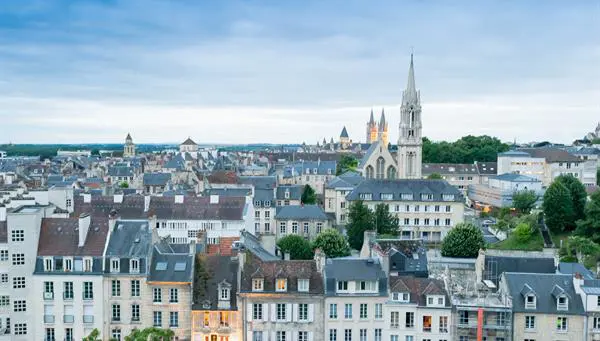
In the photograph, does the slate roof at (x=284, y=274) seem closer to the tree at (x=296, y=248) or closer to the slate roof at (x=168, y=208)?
the tree at (x=296, y=248)

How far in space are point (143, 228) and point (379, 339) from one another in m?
20.4

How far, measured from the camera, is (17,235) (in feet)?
153

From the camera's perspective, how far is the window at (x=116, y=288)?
46.6m

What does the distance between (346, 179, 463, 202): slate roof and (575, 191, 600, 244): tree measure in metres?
21.8

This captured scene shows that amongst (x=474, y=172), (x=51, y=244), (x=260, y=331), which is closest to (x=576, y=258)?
(x=260, y=331)

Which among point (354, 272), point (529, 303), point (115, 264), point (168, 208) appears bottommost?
point (529, 303)

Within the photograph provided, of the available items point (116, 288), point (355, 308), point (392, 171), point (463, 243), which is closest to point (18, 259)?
point (116, 288)

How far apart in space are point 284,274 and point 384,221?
42467mm

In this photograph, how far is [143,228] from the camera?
49.5m

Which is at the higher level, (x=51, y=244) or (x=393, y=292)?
(x=51, y=244)

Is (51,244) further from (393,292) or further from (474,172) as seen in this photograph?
(474,172)

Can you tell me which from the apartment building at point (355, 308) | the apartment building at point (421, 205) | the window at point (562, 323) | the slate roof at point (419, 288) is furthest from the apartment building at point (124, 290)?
the apartment building at point (421, 205)

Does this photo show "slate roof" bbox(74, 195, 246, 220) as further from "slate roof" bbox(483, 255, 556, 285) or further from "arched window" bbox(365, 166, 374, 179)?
"arched window" bbox(365, 166, 374, 179)

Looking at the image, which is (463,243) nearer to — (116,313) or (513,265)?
(513,265)
